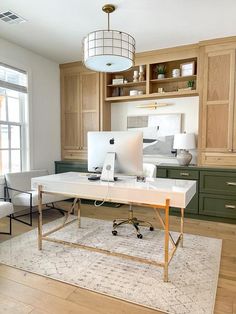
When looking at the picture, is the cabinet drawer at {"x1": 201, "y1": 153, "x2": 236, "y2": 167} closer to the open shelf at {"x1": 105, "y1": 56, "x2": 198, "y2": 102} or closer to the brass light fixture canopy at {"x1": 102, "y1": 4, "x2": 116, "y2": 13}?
the open shelf at {"x1": 105, "y1": 56, "x2": 198, "y2": 102}

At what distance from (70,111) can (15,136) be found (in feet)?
4.13

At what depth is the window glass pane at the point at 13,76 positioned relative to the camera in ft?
12.1

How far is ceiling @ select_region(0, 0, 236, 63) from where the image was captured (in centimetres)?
267

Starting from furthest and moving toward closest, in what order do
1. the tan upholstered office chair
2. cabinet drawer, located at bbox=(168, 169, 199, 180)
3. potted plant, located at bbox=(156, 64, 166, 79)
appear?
potted plant, located at bbox=(156, 64, 166, 79)
cabinet drawer, located at bbox=(168, 169, 199, 180)
the tan upholstered office chair

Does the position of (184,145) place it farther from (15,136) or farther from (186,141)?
(15,136)

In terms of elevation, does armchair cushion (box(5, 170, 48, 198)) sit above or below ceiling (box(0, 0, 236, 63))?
below

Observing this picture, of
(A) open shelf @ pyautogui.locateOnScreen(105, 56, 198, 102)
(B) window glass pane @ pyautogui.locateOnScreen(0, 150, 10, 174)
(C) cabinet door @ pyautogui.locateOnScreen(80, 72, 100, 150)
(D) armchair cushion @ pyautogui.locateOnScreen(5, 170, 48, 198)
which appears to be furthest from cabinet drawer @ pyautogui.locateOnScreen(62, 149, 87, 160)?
(B) window glass pane @ pyautogui.locateOnScreen(0, 150, 10, 174)

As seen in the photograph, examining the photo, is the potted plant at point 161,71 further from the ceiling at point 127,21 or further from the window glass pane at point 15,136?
the window glass pane at point 15,136

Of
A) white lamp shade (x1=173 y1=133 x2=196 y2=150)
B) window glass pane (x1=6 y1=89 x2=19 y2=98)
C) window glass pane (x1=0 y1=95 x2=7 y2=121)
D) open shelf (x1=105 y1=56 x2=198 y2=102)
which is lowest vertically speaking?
white lamp shade (x1=173 y1=133 x2=196 y2=150)

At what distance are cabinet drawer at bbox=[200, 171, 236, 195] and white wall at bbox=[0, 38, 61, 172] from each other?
2864 mm

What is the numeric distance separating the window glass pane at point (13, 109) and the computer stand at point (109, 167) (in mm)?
2332

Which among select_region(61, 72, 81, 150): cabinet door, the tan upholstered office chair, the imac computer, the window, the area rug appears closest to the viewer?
the area rug

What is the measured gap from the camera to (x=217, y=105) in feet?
11.8

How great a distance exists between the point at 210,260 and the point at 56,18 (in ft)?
11.0
